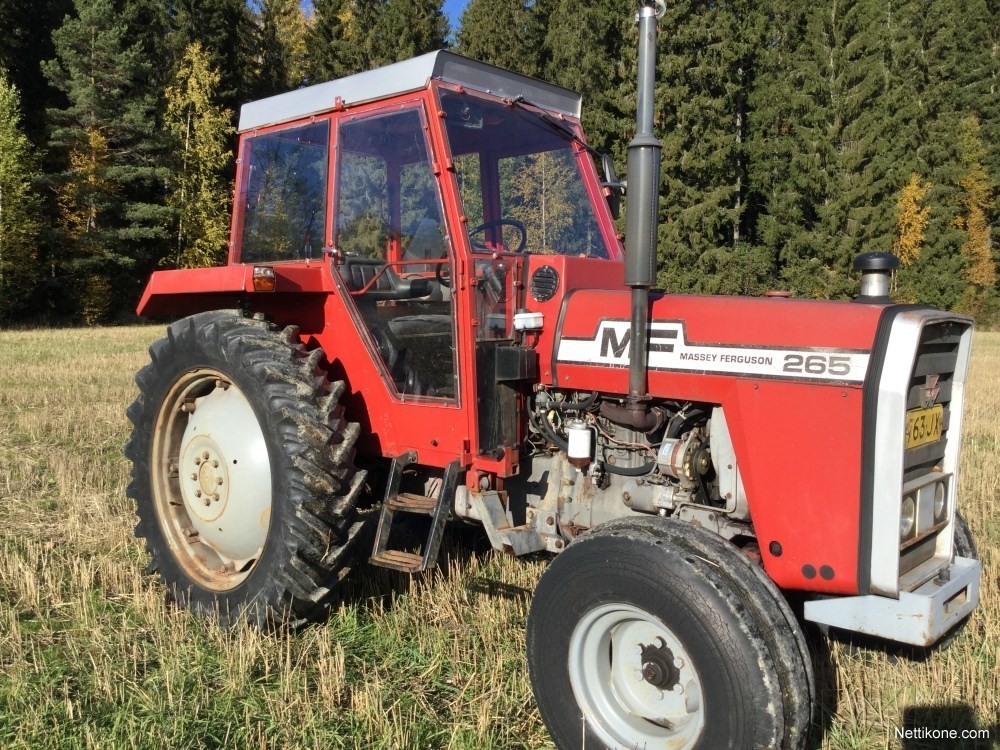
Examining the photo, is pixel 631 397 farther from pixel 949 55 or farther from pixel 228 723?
pixel 949 55

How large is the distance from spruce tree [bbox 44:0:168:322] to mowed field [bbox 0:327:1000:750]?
23.2 m

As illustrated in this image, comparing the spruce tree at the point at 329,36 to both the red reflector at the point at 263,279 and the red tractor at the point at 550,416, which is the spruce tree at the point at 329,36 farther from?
the red reflector at the point at 263,279

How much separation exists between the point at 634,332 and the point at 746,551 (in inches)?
36.1

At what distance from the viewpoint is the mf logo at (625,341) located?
3090 mm

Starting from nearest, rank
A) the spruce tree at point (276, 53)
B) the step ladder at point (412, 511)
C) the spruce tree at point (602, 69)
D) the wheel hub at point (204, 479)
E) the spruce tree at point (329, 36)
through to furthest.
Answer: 1. the step ladder at point (412, 511)
2. the wheel hub at point (204, 479)
3. the spruce tree at point (602, 69)
4. the spruce tree at point (329, 36)
5. the spruce tree at point (276, 53)

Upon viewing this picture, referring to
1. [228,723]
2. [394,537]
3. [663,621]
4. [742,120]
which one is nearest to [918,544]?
[663,621]

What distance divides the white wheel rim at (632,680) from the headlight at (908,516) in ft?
2.78

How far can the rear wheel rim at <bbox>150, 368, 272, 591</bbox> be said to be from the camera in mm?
3791

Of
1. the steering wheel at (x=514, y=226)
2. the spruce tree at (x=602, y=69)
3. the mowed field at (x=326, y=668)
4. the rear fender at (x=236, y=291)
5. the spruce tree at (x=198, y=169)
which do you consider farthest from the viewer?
the spruce tree at (x=198, y=169)

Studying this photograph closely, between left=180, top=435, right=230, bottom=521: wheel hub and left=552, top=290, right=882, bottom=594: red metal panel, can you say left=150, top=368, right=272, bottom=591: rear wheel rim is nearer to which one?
left=180, top=435, right=230, bottom=521: wheel hub

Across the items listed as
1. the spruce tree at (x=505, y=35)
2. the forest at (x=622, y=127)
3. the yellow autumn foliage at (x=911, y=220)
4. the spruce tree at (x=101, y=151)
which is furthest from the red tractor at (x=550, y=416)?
the yellow autumn foliage at (x=911, y=220)

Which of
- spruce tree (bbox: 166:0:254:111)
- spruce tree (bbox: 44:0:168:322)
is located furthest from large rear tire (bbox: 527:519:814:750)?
spruce tree (bbox: 166:0:254:111)

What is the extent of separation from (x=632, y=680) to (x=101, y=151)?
90.1ft

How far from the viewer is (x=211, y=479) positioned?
3953 mm
